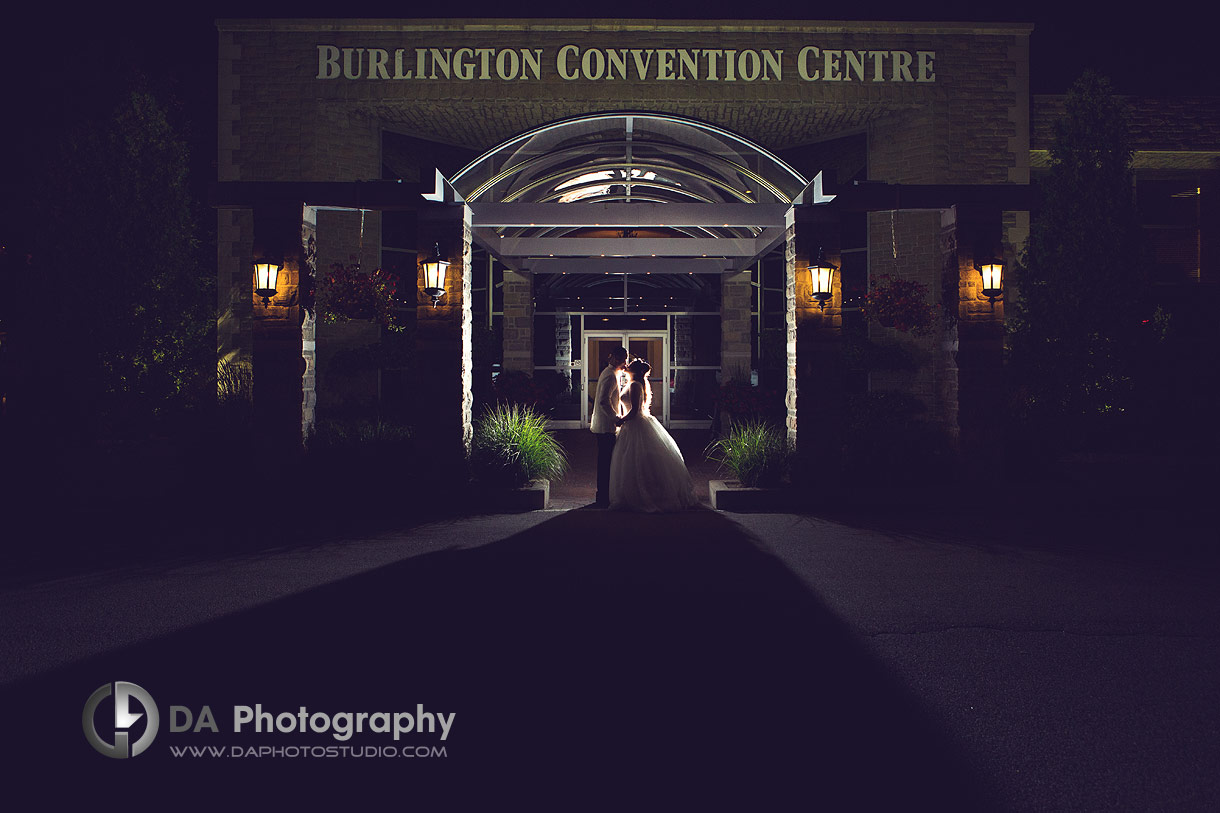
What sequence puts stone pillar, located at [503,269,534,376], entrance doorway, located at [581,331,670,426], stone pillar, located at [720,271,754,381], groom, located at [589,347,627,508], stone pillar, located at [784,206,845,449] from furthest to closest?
1. entrance doorway, located at [581,331,670,426]
2. stone pillar, located at [503,269,534,376]
3. stone pillar, located at [720,271,754,381]
4. stone pillar, located at [784,206,845,449]
5. groom, located at [589,347,627,508]

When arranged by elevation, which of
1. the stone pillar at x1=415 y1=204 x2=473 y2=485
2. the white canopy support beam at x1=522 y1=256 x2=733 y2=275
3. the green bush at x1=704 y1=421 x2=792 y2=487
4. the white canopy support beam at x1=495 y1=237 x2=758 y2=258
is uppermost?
the white canopy support beam at x1=522 y1=256 x2=733 y2=275

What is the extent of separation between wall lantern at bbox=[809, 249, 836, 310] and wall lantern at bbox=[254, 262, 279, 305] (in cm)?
673

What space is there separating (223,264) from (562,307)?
8488 millimetres

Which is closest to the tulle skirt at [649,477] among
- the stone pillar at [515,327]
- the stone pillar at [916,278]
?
the stone pillar at [916,278]

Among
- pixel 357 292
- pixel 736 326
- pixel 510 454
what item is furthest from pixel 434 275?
pixel 736 326

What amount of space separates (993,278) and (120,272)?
14.2 m

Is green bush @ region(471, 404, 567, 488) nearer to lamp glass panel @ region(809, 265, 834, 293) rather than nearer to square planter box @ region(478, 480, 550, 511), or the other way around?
square planter box @ region(478, 480, 550, 511)

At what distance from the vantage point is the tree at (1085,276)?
14.2 metres

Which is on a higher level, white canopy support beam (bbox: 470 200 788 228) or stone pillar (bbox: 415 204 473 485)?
white canopy support beam (bbox: 470 200 788 228)

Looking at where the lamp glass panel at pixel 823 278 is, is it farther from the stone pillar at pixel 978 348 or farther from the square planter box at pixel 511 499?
the square planter box at pixel 511 499

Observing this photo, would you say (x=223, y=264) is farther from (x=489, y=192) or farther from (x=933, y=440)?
(x=933, y=440)

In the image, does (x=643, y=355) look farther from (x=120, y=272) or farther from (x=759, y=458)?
(x=120, y=272)

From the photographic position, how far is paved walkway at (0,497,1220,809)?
3100 millimetres

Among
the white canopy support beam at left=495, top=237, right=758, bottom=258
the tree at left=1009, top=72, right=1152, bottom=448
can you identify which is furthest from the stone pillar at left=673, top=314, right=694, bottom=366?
the tree at left=1009, top=72, right=1152, bottom=448
